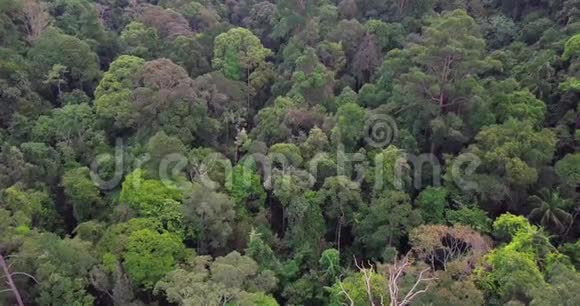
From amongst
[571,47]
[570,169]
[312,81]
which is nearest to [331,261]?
[570,169]

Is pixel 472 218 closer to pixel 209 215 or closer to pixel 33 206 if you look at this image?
pixel 209 215

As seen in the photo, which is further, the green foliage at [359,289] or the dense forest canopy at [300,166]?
the dense forest canopy at [300,166]

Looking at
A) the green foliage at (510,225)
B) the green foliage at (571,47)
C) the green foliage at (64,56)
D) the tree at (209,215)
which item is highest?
the green foliage at (571,47)

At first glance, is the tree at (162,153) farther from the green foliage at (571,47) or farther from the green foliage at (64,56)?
the green foliage at (571,47)

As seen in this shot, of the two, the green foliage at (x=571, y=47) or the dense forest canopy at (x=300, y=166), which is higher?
the green foliage at (x=571, y=47)

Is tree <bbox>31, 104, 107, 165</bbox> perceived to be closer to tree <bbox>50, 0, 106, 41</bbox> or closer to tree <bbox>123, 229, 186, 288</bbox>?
tree <bbox>123, 229, 186, 288</bbox>

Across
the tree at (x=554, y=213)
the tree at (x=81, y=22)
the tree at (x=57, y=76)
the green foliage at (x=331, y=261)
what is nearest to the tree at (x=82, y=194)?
the tree at (x=57, y=76)

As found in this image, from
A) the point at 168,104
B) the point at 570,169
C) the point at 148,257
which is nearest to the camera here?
the point at 148,257

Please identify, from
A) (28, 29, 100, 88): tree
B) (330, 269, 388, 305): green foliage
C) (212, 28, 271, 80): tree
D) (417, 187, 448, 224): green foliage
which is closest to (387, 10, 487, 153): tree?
(417, 187, 448, 224): green foliage

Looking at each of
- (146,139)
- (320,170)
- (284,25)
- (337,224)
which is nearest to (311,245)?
(337,224)
